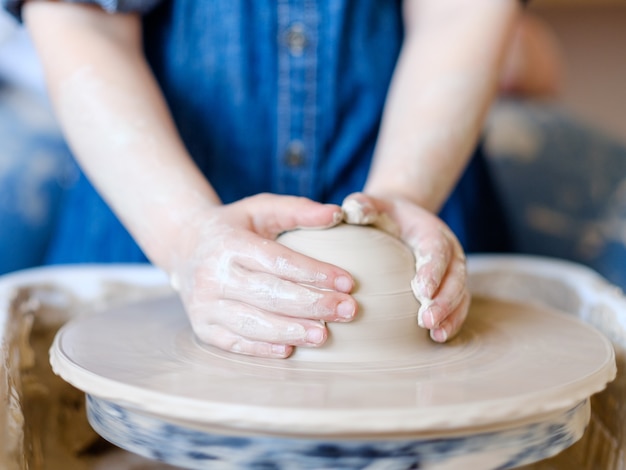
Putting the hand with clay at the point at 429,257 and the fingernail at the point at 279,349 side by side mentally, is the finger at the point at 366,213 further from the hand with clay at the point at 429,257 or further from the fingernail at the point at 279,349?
the fingernail at the point at 279,349

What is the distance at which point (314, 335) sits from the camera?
0.68 meters

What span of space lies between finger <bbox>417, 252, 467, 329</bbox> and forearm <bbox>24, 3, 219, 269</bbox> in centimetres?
27

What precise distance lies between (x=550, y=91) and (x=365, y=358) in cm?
253

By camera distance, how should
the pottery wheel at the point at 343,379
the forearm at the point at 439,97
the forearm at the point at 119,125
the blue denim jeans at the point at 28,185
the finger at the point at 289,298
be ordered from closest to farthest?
the pottery wheel at the point at 343,379 < the finger at the point at 289,298 < the forearm at the point at 119,125 < the forearm at the point at 439,97 < the blue denim jeans at the point at 28,185

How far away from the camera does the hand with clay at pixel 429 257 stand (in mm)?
731

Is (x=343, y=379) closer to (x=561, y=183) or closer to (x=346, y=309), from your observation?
(x=346, y=309)

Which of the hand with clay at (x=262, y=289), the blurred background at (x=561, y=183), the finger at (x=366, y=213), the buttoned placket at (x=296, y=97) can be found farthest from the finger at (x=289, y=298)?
the blurred background at (x=561, y=183)

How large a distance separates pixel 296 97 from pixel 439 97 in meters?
0.21

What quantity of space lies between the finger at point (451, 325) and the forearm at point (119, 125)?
0.28 meters

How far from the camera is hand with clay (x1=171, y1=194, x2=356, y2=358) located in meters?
0.68

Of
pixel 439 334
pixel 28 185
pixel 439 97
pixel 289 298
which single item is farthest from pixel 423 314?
pixel 28 185

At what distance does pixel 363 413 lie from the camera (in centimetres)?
54

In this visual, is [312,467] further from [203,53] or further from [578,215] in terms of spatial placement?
[578,215]

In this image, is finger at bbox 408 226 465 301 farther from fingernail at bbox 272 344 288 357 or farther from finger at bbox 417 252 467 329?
fingernail at bbox 272 344 288 357
